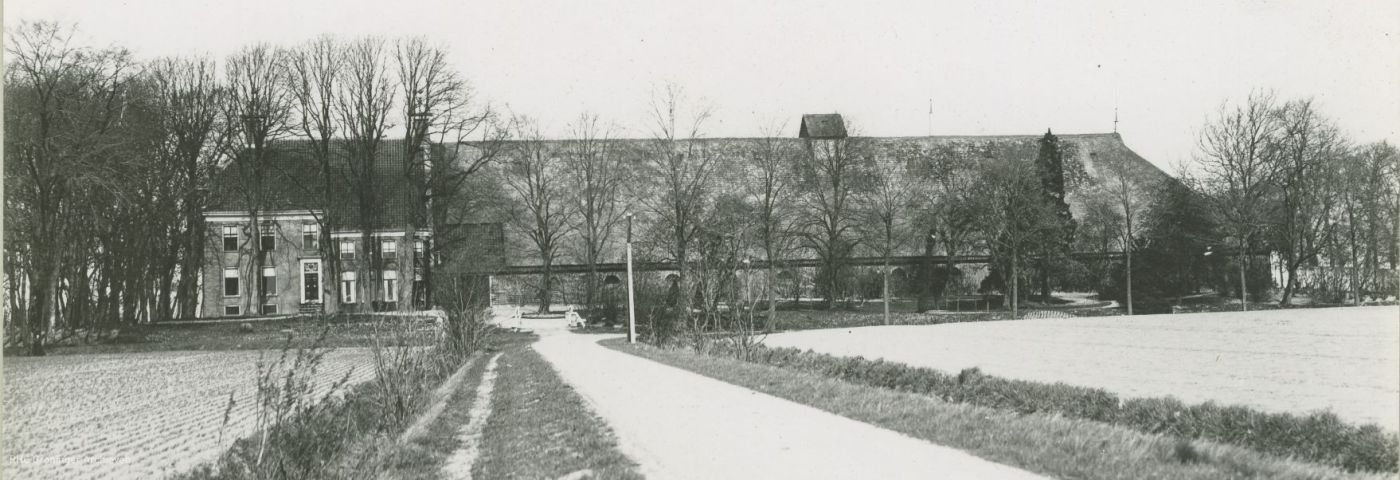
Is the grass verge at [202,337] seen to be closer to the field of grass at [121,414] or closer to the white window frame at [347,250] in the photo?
the field of grass at [121,414]

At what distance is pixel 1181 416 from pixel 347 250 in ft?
184

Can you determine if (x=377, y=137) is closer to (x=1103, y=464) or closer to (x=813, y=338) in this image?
(x=813, y=338)

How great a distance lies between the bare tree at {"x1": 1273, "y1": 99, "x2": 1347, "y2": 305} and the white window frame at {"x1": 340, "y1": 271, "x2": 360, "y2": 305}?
51632mm

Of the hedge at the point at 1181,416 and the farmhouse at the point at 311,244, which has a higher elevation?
the farmhouse at the point at 311,244

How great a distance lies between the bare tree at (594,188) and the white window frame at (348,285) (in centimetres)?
1424

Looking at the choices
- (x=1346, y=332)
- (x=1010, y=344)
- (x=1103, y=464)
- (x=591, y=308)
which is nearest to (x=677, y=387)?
(x=1103, y=464)

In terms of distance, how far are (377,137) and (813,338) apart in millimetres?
26195

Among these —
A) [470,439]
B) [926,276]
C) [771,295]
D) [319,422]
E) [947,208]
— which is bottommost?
[470,439]

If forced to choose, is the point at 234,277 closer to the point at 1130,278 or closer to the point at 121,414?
the point at 121,414

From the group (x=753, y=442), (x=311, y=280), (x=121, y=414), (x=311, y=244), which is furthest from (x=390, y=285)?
(x=753, y=442)

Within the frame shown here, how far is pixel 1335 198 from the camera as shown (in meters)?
44.2

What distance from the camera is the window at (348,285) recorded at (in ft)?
194

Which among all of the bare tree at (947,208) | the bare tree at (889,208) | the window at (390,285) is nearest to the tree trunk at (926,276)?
the bare tree at (947,208)

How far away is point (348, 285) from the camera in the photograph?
59906 millimetres
